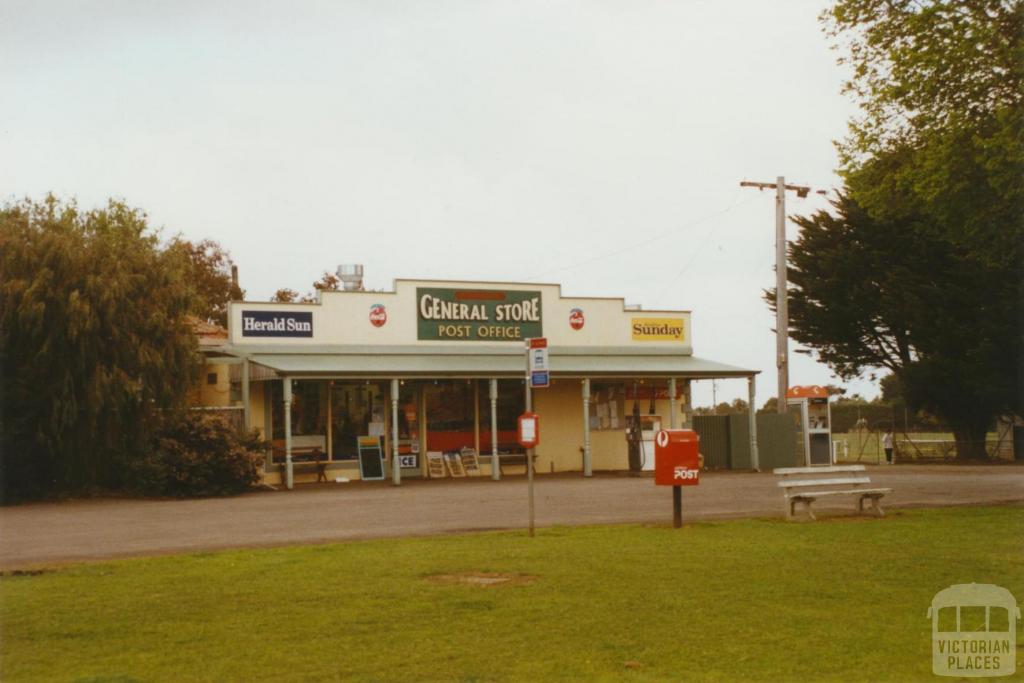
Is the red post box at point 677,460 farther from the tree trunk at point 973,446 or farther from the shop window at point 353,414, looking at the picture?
the tree trunk at point 973,446

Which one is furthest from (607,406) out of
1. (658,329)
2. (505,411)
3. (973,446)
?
(973,446)

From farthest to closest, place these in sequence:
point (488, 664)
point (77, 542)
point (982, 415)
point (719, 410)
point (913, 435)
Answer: point (719, 410) < point (913, 435) < point (982, 415) < point (77, 542) < point (488, 664)

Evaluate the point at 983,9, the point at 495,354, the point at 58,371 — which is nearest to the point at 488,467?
the point at 495,354

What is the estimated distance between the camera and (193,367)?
2856cm

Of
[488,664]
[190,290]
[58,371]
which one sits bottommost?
[488,664]

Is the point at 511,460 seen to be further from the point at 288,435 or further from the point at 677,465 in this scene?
the point at 677,465

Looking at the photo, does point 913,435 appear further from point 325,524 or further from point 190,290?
point 325,524

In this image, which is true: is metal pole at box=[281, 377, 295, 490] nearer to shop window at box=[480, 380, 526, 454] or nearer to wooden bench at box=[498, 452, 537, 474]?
shop window at box=[480, 380, 526, 454]

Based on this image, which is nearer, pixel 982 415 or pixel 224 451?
pixel 224 451

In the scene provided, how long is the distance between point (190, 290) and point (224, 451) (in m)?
3.78

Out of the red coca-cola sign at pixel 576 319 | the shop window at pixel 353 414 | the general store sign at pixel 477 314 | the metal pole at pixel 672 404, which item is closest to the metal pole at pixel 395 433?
the shop window at pixel 353 414

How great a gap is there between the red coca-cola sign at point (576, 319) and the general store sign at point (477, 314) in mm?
961

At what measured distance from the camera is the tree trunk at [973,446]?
43000mm

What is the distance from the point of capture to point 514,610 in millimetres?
10219
